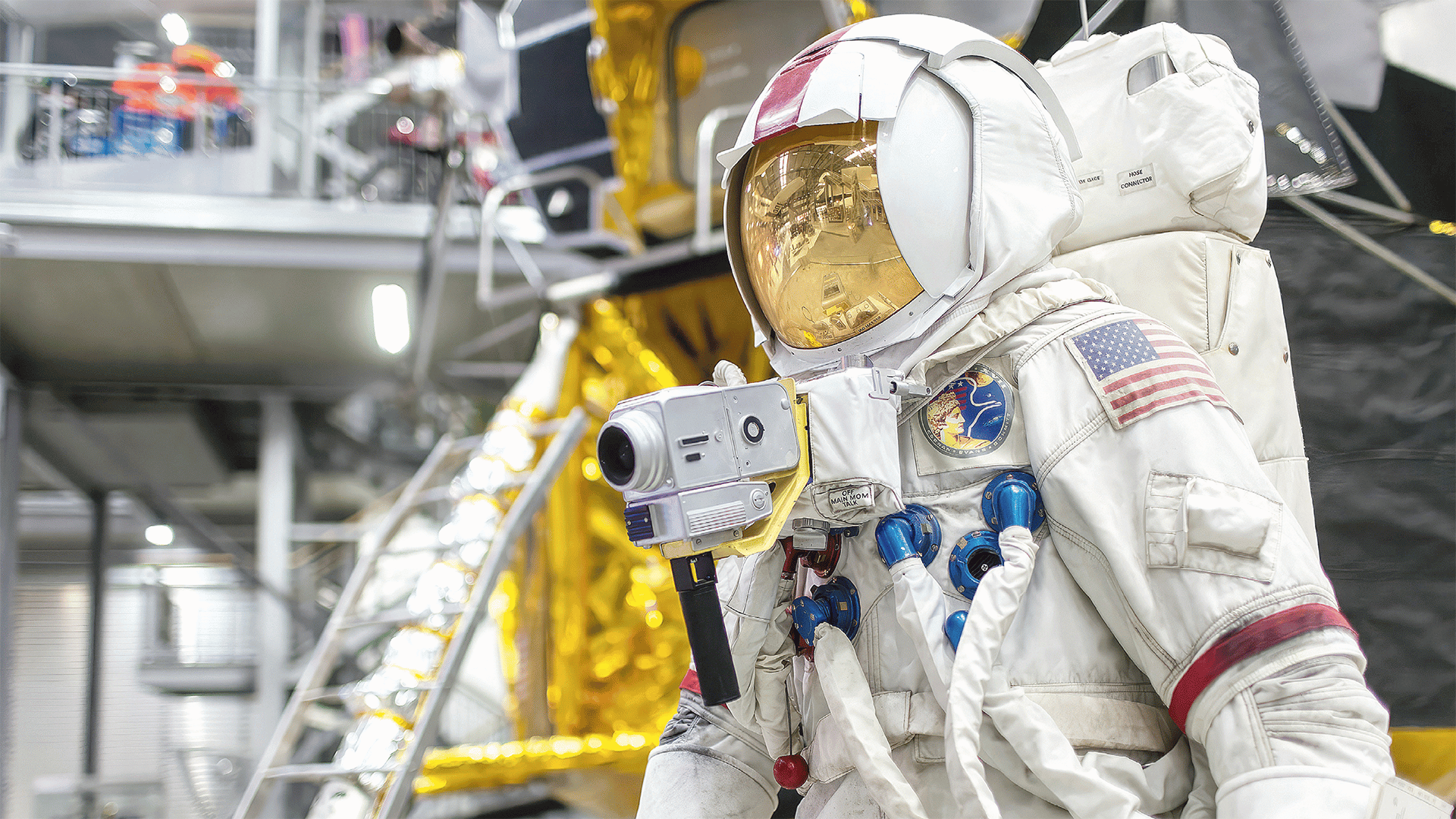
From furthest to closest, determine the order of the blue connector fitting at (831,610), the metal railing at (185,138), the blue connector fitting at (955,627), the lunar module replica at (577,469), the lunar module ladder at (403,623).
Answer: the metal railing at (185,138) < the lunar module replica at (577,469) < the lunar module ladder at (403,623) < the blue connector fitting at (831,610) < the blue connector fitting at (955,627)

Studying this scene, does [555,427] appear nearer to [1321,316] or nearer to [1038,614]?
[1321,316]

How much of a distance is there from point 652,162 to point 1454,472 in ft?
9.81

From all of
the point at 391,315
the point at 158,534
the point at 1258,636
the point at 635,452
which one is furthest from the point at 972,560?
the point at 158,534

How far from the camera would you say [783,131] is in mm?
1399

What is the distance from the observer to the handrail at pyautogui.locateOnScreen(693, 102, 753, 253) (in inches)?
153

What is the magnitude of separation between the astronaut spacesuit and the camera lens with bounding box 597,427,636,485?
24 cm

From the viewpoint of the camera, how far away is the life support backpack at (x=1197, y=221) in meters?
1.50

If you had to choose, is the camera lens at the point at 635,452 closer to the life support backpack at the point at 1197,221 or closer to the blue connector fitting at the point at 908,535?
the blue connector fitting at the point at 908,535

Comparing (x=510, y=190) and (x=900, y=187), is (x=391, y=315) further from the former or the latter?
(x=900, y=187)

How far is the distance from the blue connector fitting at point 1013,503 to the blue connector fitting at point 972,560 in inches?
0.9

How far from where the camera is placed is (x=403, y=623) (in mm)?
4301

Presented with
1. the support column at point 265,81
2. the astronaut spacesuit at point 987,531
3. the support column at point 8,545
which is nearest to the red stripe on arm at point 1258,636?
the astronaut spacesuit at point 987,531

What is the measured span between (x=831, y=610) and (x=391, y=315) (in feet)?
19.0

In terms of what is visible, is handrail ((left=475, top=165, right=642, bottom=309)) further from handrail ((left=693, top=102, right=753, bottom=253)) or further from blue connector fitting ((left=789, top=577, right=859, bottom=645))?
blue connector fitting ((left=789, top=577, right=859, bottom=645))
